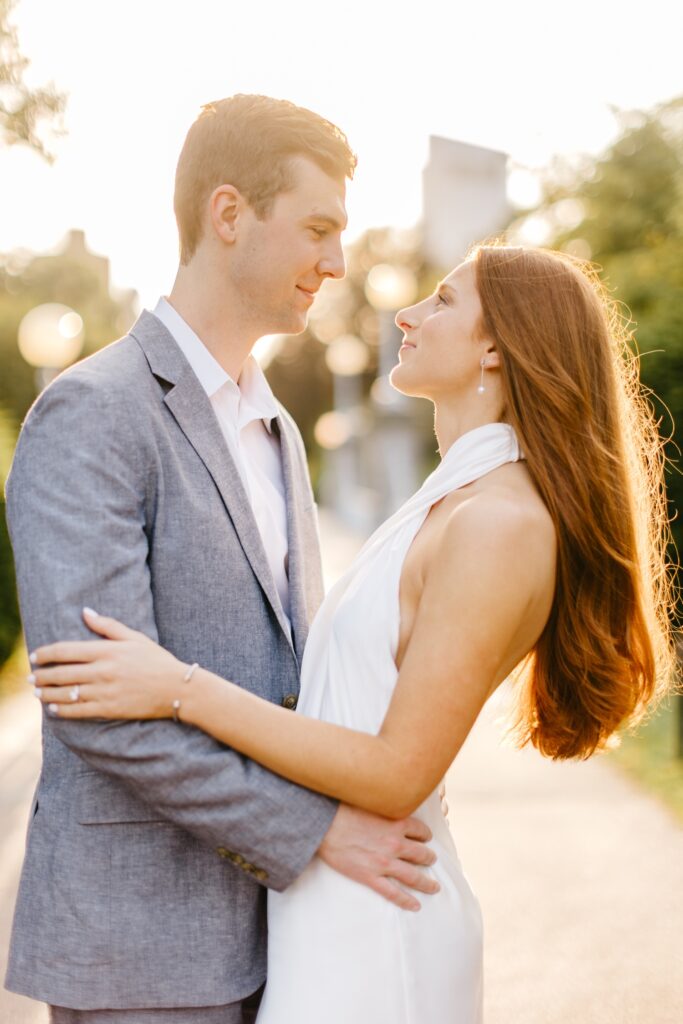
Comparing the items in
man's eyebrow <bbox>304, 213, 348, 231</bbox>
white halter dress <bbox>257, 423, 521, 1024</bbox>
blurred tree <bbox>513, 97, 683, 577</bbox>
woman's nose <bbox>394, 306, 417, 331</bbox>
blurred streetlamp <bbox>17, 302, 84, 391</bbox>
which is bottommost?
white halter dress <bbox>257, 423, 521, 1024</bbox>

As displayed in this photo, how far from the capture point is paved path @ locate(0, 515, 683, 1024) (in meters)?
4.18

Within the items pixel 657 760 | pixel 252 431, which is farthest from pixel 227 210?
pixel 657 760

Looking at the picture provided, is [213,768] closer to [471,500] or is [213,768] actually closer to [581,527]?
[471,500]

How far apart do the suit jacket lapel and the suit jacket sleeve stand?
18 cm

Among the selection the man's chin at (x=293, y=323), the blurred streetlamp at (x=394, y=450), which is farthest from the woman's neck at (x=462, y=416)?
the blurred streetlamp at (x=394, y=450)

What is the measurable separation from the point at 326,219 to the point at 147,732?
1.31 m

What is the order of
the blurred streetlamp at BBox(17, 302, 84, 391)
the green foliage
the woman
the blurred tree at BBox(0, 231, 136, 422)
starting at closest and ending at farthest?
the woman, the green foliage, the blurred streetlamp at BBox(17, 302, 84, 391), the blurred tree at BBox(0, 231, 136, 422)

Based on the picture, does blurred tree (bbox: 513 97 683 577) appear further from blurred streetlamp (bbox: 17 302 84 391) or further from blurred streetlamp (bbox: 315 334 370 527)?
blurred streetlamp (bbox: 315 334 370 527)

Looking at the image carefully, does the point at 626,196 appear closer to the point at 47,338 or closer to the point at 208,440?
the point at 47,338

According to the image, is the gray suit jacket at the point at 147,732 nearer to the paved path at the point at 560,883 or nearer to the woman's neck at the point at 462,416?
the woman's neck at the point at 462,416

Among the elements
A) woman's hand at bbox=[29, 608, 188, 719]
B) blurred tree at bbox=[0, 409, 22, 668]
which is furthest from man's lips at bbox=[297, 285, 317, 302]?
blurred tree at bbox=[0, 409, 22, 668]

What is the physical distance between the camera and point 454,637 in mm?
2006

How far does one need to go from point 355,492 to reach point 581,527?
33060mm

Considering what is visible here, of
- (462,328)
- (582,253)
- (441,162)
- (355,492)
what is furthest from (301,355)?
(462,328)
